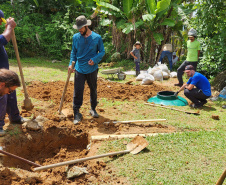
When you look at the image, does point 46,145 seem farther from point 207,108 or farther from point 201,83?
point 207,108

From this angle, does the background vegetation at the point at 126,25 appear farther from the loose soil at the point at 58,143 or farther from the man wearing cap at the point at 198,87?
the loose soil at the point at 58,143

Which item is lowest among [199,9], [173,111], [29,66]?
[173,111]

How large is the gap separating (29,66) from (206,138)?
961cm

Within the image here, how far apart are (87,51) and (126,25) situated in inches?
315

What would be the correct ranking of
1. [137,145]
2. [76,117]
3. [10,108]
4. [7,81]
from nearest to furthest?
[7,81]
[137,145]
[10,108]
[76,117]

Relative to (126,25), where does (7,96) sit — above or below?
below

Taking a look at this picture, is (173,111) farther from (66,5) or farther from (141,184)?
(66,5)

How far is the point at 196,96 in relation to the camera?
7.28m

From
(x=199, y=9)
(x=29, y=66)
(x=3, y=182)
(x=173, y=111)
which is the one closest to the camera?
(x=3, y=182)

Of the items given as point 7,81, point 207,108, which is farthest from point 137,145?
point 207,108

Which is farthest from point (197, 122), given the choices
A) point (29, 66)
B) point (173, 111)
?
point (29, 66)

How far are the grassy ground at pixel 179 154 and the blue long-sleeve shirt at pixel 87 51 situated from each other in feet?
5.46

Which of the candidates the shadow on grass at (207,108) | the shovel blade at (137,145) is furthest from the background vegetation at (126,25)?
the shovel blade at (137,145)

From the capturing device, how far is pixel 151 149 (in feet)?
15.2
